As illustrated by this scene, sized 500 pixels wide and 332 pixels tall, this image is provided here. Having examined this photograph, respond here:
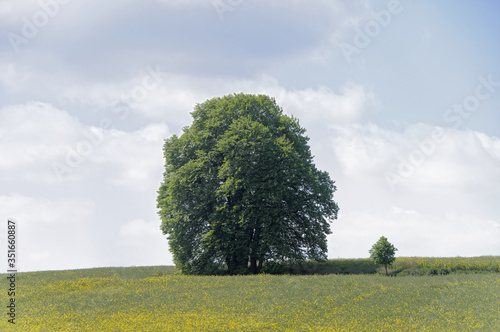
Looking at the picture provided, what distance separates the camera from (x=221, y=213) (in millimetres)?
39156

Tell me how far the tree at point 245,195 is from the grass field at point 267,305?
23.5ft

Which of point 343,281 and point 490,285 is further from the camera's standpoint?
point 343,281

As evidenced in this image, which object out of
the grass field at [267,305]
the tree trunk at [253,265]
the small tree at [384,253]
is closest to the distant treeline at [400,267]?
the tree trunk at [253,265]

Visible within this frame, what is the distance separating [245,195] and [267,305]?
16.0 metres

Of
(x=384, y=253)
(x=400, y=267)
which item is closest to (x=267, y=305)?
(x=384, y=253)

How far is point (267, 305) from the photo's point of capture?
23.3 metres

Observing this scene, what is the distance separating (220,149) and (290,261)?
40.5 ft

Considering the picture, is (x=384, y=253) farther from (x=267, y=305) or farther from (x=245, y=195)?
(x=267, y=305)

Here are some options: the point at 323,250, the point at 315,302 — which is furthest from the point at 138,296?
the point at 323,250

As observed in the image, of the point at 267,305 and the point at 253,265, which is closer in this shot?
the point at 267,305

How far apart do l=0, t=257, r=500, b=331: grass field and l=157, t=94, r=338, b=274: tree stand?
23.5 ft

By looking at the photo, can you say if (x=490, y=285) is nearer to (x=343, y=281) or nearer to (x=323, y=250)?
(x=343, y=281)

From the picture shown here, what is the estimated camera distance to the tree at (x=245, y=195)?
3872 centimetres

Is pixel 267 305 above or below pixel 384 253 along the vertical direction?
below
